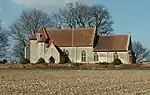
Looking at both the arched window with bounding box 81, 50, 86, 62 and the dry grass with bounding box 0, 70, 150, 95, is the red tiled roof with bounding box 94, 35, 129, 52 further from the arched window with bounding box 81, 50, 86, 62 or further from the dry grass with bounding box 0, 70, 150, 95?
the dry grass with bounding box 0, 70, 150, 95

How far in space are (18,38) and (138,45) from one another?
180 ft

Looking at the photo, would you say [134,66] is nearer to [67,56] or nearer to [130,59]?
[130,59]

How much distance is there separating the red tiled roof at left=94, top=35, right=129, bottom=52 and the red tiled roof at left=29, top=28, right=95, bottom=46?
225 cm

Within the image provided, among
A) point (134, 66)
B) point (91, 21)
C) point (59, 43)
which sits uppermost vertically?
point (91, 21)

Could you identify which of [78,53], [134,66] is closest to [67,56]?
[78,53]

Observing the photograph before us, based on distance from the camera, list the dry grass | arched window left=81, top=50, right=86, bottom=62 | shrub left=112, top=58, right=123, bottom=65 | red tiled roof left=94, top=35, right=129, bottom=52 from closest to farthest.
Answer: the dry grass < shrub left=112, top=58, right=123, bottom=65 < red tiled roof left=94, top=35, right=129, bottom=52 < arched window left=81, top=50, right=86, bottom=62

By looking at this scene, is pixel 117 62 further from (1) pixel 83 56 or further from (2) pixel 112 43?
(1) pixel 83 56

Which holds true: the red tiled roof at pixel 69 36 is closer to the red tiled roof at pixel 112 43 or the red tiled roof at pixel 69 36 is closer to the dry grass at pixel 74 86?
the red tiled roof at pixel 112 43

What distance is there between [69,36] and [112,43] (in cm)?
996

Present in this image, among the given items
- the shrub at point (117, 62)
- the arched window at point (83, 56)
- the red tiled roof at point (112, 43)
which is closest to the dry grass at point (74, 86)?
the shrub at point (117, 62)

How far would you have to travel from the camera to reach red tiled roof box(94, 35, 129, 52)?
81.2 metres

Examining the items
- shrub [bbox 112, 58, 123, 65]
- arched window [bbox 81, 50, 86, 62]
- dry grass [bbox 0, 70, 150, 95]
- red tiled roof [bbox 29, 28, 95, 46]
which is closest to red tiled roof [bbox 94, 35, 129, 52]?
red tiled roof [bbox 29, 28, 95, 46]

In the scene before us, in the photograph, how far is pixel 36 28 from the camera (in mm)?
88125

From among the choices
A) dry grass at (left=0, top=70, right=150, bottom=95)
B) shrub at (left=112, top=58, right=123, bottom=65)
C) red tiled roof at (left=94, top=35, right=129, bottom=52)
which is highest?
red tiled roof at (left=94, top=35, right=129, bottom=52)
